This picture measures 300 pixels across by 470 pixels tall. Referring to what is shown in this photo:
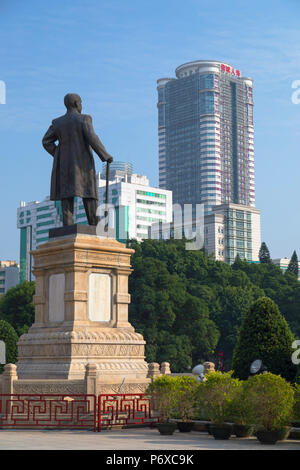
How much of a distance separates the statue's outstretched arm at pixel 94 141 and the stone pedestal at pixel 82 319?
8.30ft

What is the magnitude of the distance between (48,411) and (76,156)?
7357 millimetres

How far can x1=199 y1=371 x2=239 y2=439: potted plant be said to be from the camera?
632 inches

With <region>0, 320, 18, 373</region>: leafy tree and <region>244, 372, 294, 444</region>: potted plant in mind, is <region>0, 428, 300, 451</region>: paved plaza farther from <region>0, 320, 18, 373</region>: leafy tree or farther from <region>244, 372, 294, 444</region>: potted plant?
<region>0, 320, 18, 373</region>: leafy tree

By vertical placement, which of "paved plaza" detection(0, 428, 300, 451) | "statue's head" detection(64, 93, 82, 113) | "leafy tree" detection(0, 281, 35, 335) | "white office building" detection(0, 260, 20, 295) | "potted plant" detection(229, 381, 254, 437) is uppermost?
"white office building" detection(0, 260, 20, 295)

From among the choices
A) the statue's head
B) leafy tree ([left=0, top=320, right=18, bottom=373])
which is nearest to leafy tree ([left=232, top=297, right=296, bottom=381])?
the statue's head

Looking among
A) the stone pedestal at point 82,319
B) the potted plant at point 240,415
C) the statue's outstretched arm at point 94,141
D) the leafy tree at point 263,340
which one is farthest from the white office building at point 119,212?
the potted plant at point 240,415

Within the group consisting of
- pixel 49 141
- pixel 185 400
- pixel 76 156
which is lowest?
pixel 185 400

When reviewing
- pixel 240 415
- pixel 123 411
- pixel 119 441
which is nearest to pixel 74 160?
pixel 123 411

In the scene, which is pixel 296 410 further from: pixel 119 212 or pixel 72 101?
pixel 119 212

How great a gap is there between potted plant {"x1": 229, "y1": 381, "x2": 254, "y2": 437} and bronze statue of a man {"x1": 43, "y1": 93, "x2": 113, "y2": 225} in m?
7.41

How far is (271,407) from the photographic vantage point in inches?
590

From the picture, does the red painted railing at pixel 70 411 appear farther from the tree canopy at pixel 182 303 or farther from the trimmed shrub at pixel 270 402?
the tree canopy at pixel 182 303

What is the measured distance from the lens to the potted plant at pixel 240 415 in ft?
51.6
